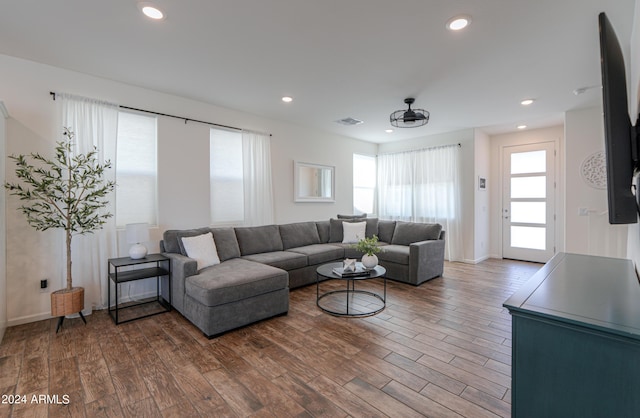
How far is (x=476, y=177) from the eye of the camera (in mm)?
5562

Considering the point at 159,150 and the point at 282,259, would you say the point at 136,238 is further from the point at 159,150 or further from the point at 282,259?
the point at 282,259

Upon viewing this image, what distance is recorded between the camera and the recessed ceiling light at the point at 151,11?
205 centimetres

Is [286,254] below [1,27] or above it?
below

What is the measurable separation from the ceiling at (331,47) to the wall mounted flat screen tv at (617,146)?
3.82ft

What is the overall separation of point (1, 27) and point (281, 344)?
11.5 ft

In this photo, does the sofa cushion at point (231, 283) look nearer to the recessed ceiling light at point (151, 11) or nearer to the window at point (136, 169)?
the window at point (136, 169)

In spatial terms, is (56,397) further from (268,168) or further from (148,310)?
(268,168)

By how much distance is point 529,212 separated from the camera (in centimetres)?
580

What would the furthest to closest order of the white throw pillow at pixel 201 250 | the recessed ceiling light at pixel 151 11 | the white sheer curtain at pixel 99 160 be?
the white throw pillow at pixel 201 250, the white sheer curtain at pixel 99 160, the recessed ceiling light at pixel 151 11

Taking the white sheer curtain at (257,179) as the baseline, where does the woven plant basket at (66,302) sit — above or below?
below

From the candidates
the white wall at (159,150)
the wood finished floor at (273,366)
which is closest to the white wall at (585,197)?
the wood finished floor at (273,366)

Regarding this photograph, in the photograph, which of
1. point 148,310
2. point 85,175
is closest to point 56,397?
point 148,310

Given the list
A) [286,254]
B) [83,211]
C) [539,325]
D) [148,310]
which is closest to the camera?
[539,325]

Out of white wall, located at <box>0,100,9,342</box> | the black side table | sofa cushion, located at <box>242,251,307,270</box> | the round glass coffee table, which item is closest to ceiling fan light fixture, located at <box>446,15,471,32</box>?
the round glass coffee table
